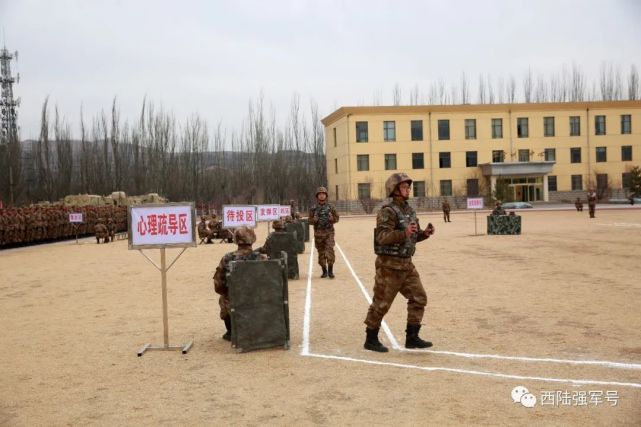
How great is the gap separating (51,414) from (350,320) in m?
4.56

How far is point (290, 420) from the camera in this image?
4875 millimetres

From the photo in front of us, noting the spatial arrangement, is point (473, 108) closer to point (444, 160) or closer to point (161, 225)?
point (444, 160)

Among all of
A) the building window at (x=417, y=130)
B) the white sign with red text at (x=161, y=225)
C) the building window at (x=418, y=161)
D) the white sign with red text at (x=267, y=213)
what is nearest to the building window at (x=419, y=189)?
the building window at (x=418, y=161)

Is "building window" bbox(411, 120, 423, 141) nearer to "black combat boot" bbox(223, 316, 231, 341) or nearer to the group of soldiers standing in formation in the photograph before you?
the group of soldiers standing in formation

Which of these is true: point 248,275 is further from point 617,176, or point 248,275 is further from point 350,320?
point 617,176

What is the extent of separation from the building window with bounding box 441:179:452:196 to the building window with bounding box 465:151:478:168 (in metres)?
2.70

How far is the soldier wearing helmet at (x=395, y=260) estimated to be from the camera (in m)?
6.82

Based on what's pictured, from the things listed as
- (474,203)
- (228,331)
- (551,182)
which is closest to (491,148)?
(551,182)

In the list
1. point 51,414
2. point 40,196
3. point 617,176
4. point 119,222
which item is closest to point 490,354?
point 51,414

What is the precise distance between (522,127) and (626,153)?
1226cm

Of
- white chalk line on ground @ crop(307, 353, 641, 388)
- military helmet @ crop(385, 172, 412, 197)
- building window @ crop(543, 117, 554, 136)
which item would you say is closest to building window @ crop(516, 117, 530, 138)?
building window @ crop(543, 117, 554, 136)

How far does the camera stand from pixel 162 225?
24.9 ft

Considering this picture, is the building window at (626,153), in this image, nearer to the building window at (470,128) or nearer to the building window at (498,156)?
the building window at (498,156)

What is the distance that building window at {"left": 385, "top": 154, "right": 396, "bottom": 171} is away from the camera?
2586 inches
